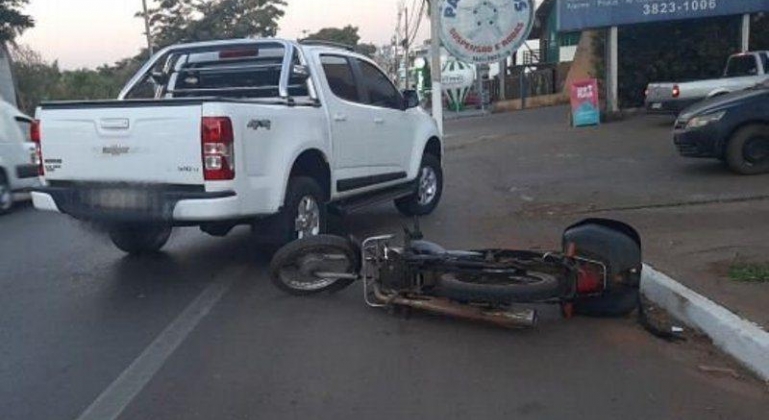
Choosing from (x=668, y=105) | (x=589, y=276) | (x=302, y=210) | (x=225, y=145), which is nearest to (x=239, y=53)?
(x=302, y=210)

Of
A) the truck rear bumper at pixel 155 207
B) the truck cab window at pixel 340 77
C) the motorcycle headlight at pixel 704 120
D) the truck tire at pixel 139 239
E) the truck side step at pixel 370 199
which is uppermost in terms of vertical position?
the truck cab window at pixel 340 77

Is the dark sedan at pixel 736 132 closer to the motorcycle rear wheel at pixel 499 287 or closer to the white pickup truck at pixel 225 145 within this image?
the white pickup truck at pixel 225 145

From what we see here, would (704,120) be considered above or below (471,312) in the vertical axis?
above

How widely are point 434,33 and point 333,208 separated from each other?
26.0 feet

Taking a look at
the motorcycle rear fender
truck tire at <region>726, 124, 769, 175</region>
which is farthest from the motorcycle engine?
truck tire at <region>726, 124, 769, 175</region>

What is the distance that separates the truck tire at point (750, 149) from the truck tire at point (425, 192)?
430 centimetres

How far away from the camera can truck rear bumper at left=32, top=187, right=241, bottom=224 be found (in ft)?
20.2

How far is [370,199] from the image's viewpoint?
8.66 metres

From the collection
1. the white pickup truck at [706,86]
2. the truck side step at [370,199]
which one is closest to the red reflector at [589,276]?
the truck side step at [370,199]

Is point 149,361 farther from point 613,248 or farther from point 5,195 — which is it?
point 5,195

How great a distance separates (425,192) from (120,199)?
4612 millimetres

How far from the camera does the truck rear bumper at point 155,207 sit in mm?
6152

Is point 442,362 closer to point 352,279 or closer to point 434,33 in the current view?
point 352,279

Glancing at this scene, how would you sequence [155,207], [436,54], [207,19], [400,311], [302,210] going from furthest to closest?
1. [207,19]
2. [436,54]
3. [302,210]
4. [155,207]
5. [400,311]
